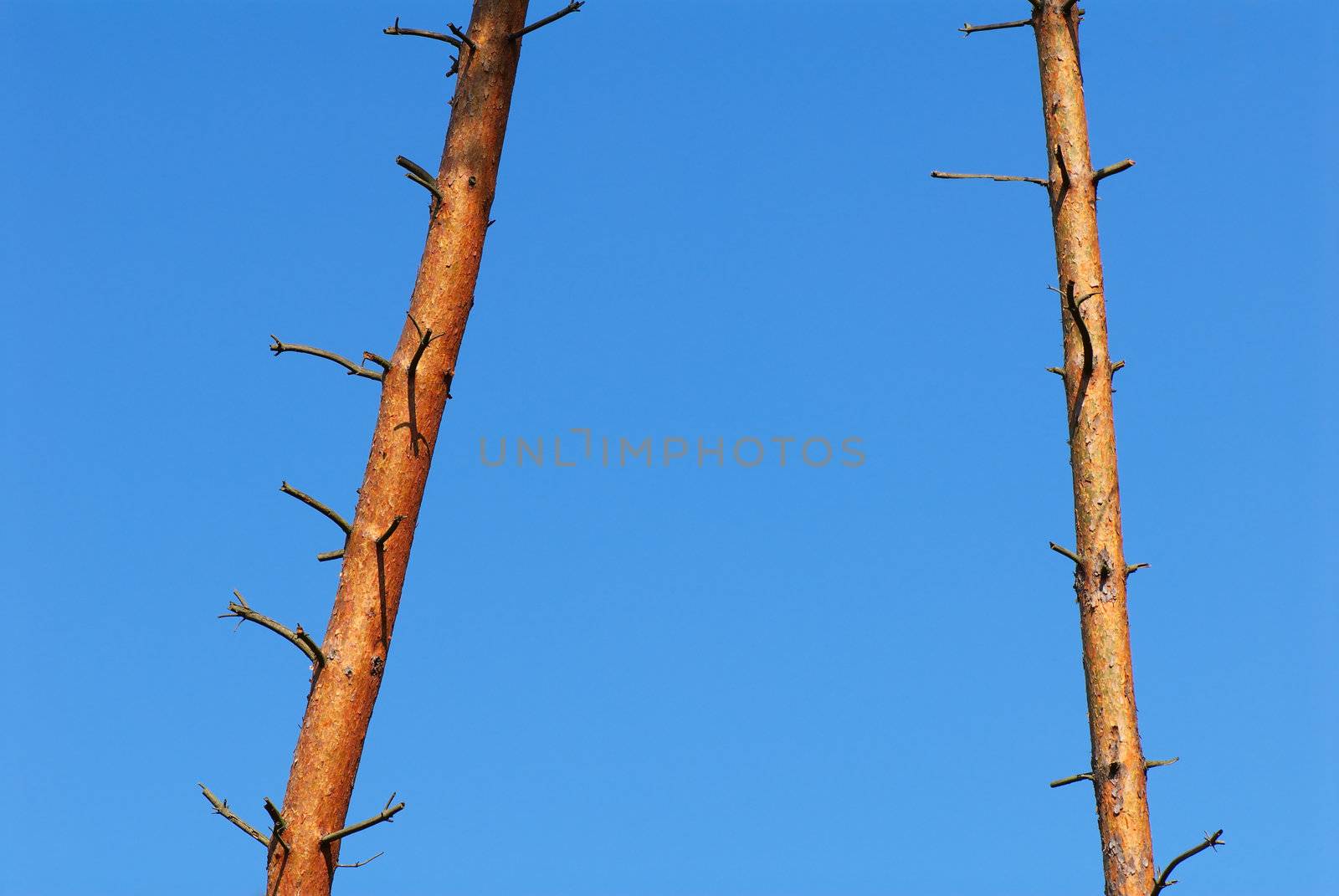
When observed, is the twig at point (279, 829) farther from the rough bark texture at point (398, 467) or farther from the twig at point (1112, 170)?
the twig at point (1112, 170)

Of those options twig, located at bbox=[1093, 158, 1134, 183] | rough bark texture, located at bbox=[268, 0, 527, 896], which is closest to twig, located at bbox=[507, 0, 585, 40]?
rough bark texture, located at bbox=[268, 0, 527, 896]

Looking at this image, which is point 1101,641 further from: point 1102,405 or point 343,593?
point 343,593

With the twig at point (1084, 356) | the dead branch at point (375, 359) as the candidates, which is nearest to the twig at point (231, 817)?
the dead branch at point (375, 359)

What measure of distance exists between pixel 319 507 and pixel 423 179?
1819 millimetres

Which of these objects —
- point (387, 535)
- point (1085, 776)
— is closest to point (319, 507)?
point (387, 535)

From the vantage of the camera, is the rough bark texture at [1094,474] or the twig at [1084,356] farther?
the twig at [1084,356]

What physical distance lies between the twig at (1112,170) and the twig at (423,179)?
12.3 feet

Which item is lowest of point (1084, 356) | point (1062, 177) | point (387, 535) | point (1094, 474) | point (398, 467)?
point (387, 535)

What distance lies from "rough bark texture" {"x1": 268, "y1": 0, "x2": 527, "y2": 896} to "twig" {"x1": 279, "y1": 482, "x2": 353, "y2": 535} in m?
0.06

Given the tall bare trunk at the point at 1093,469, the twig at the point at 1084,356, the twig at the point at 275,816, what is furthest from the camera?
the twig at the point at 1084,356

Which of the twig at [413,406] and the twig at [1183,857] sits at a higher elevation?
the twig at [413,406]

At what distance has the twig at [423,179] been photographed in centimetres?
677

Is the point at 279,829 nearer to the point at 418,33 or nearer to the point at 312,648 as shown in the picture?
the point at 312,648

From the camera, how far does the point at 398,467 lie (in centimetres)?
657
